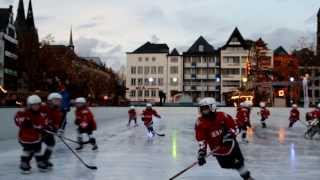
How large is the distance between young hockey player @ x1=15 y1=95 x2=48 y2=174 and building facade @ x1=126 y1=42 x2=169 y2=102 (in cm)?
11647

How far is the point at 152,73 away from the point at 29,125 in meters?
122

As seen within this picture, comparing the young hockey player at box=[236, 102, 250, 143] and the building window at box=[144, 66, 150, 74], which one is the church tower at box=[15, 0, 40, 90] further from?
the building window at box=[144, 66, 150, 74]

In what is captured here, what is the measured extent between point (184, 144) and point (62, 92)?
449 cm

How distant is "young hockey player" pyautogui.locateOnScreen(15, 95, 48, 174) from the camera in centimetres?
1180

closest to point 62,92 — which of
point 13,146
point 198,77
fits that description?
point 13,146

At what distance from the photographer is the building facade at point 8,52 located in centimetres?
7619

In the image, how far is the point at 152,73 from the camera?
440ft

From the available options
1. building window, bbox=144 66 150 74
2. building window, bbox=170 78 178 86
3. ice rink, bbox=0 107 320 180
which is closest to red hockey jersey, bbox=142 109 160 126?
ice rink, bbox=0 107 320 180

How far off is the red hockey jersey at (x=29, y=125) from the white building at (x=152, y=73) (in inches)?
4529

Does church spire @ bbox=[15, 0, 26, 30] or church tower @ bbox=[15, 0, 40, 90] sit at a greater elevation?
church spire @ bbox=[15, 0, 26, 30]

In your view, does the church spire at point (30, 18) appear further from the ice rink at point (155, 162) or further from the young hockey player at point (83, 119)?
the young hockey player at point (83, 119)

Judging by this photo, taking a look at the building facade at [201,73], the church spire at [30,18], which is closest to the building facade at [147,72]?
the building facade at [201,73]

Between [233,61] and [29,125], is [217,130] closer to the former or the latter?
[29,125]

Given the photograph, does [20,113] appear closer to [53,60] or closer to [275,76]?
[53,60]
